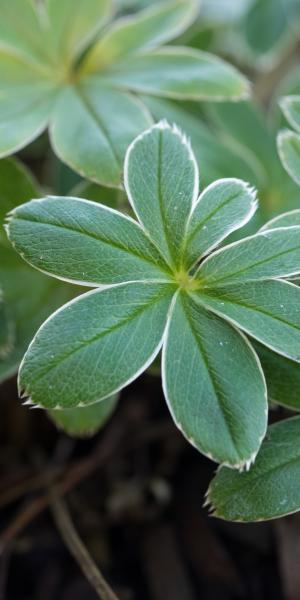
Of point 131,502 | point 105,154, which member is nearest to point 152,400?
point 131,502

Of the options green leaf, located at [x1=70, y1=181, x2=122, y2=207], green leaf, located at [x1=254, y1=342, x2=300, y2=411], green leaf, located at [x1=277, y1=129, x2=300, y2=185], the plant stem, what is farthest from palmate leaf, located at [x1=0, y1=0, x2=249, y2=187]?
the plant stem

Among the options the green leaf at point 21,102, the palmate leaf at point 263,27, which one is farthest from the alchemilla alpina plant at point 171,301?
the palmate leaf at point 263,27

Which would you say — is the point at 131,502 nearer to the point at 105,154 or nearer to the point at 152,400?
the point at 152,400

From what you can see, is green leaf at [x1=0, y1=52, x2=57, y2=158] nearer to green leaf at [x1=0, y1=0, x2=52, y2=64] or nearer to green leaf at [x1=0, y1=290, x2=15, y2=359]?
green leaf at [x1=0, y1=0, x2=52, y2=64]

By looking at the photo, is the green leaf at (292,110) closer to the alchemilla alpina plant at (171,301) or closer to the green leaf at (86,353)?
the alchemilla alpina plant at (171,301)

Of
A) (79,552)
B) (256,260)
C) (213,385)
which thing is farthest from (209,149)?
(79,552)

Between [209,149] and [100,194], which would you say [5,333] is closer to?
[100,194]
